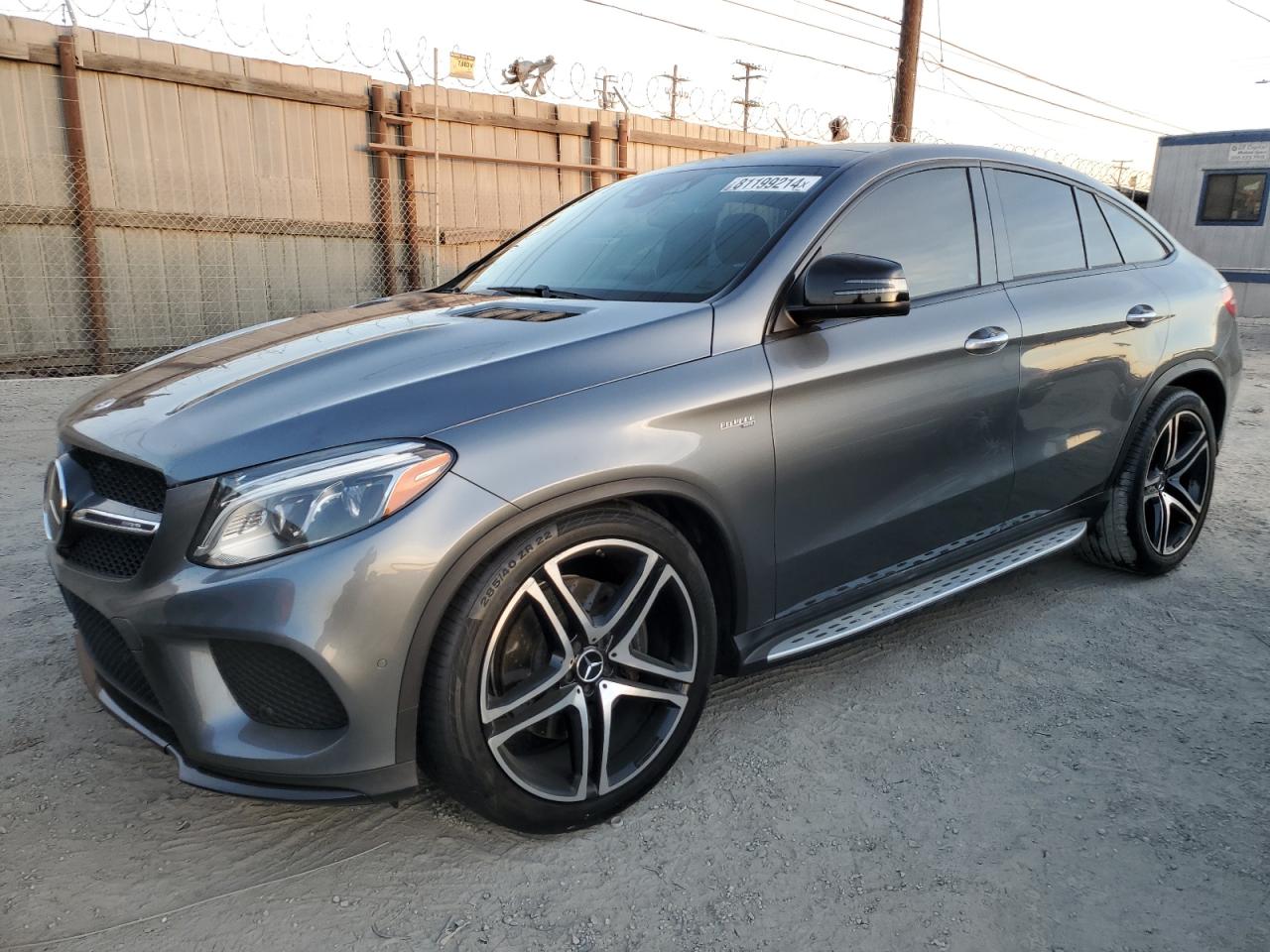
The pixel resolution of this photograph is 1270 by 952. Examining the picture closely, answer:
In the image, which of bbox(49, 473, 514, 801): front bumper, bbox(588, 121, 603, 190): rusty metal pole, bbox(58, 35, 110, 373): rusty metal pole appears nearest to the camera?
bbox(49, 473, 514, 801): front bumper

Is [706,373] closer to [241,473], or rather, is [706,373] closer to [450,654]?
[450,654]

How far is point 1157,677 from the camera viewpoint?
322 centimetres

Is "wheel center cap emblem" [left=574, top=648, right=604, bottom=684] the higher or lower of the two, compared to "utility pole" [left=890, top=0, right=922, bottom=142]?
lower

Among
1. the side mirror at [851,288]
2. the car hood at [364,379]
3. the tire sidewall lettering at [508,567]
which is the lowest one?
the tire sidewall lettering at [508,567]

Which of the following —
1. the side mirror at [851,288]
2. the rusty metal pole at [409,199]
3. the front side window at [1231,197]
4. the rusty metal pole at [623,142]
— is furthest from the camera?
the front side window at [1231,197]

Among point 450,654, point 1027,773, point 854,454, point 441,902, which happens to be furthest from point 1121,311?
point 441,902

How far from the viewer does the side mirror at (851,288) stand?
100 inches

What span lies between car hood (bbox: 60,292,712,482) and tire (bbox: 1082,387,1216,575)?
232 centimetres

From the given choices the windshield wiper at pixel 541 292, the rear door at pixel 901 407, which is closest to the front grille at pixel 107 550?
the windshield wiper at pixel 541 292

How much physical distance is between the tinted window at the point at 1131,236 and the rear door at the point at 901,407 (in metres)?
0.95

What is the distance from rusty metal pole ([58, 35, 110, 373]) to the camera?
7816 millimetres

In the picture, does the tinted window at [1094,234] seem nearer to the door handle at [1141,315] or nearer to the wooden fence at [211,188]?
the door handle at [1141,315]

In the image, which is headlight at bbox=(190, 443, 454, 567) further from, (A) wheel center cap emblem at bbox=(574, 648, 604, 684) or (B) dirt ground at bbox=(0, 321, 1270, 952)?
(B) dirt ground at bbox=(0, 321, 1270, 952)

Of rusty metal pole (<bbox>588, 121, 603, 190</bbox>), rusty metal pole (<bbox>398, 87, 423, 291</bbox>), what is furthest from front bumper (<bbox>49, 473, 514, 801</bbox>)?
rusty metal pole (<bbox>588, 121, 603, 190</bbox>)
